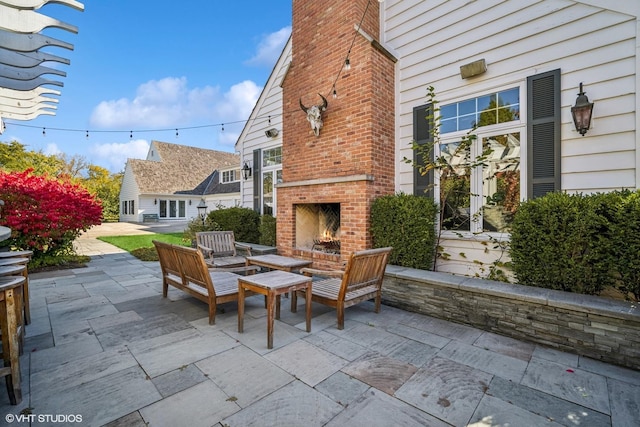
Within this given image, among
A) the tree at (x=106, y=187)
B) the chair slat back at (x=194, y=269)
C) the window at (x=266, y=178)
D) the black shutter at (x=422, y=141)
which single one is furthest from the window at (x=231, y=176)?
the chair slat back at (x=194, y=269)

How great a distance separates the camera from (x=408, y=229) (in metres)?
4.71

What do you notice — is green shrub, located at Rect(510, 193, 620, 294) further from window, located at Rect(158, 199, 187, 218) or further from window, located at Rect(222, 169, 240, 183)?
window, located at Rect(158, 199, 187, 218)

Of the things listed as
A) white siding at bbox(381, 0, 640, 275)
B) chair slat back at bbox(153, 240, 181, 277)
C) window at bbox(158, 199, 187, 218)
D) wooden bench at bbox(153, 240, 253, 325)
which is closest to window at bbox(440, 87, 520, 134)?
white siding at bbox(381, 0, 640, 275)

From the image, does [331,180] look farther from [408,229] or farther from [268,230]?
[268,230]

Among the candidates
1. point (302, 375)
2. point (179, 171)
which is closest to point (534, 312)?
point (302, 375)

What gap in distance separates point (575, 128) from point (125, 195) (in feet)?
103

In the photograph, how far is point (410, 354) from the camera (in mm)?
2955

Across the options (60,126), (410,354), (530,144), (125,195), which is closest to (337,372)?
(410,354)

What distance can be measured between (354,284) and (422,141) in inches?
118

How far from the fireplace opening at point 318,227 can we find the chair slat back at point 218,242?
140 centimetres

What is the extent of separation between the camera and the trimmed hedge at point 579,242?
9.79 feet

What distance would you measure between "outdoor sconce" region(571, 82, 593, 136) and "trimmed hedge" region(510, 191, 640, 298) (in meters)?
0.89

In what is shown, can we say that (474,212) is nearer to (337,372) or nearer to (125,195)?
(337,372)

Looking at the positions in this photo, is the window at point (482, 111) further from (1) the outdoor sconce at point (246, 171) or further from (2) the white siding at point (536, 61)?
(1) the outdoor sconce at point (246, 171)
